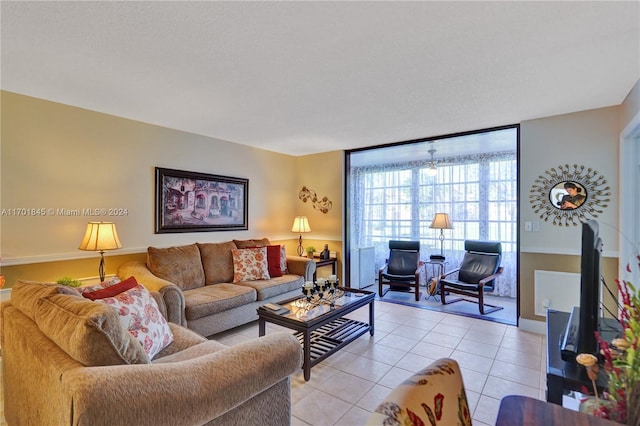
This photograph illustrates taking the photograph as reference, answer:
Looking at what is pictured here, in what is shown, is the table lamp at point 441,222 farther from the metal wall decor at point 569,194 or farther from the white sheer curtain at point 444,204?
the metal wall decor at point 569,194

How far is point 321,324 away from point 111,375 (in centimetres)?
169

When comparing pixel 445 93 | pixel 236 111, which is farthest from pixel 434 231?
pixel 236 111

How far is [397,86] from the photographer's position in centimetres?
255

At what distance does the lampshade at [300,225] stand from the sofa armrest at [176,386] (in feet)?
11.5

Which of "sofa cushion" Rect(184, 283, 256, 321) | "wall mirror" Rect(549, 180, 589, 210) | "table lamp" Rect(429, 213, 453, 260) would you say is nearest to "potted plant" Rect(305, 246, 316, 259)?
"sofa cushion" Rect(184, 283, 256, 321)

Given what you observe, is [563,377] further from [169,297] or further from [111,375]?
[169,297]

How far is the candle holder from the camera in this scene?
2969 mm

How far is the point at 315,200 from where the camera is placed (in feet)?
17.4


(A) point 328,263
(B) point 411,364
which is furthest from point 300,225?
(B) point 411,364

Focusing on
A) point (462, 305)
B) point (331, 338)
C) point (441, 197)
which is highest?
point (441, 197)

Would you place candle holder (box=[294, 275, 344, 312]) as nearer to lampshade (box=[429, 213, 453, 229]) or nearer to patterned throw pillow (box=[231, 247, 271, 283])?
patterned throw pillow (box=[231, 247, 271, 283])

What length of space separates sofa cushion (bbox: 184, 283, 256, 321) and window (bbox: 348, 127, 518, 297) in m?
2.27

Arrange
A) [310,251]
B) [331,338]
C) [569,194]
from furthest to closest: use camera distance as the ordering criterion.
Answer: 1. [310,251]
2. [569,194]
3. [331,338]

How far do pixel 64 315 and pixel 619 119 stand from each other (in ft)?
15.0
